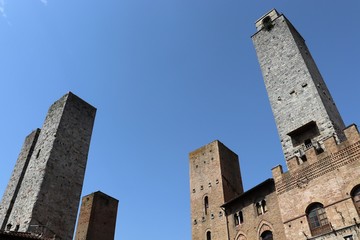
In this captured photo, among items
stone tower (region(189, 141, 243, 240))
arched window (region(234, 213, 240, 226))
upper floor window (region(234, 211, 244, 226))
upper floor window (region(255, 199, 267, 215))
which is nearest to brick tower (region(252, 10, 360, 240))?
upper floor window (region(255, 199, 267, 215))

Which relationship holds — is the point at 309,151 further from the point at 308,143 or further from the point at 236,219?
the point at 236,219

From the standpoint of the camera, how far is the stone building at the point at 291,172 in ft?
46.6

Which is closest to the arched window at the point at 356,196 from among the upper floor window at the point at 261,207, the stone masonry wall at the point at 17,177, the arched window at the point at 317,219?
the arched window at the point at 317,219

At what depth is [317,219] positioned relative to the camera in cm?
1458

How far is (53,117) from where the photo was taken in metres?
Answer: 19.9

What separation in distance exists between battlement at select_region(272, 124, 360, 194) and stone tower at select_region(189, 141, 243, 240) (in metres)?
7.20

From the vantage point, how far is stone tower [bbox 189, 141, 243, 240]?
23.6 metres

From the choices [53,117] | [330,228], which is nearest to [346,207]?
[330,228]

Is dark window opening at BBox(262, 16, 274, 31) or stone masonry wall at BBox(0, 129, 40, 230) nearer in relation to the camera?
stone masonry wall at BBox(0, 129, 40, 230)

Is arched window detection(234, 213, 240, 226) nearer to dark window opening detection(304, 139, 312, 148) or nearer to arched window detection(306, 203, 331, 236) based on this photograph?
arched window detection(306, 203, 331, 236)

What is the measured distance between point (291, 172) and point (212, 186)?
9.76 meters

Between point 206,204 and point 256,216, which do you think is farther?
point 206,204

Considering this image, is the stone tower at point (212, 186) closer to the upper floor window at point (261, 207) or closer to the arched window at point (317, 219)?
the upper floor window at point (261, 207)

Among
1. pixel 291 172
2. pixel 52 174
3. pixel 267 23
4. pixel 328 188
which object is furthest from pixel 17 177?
pixel 267 23
